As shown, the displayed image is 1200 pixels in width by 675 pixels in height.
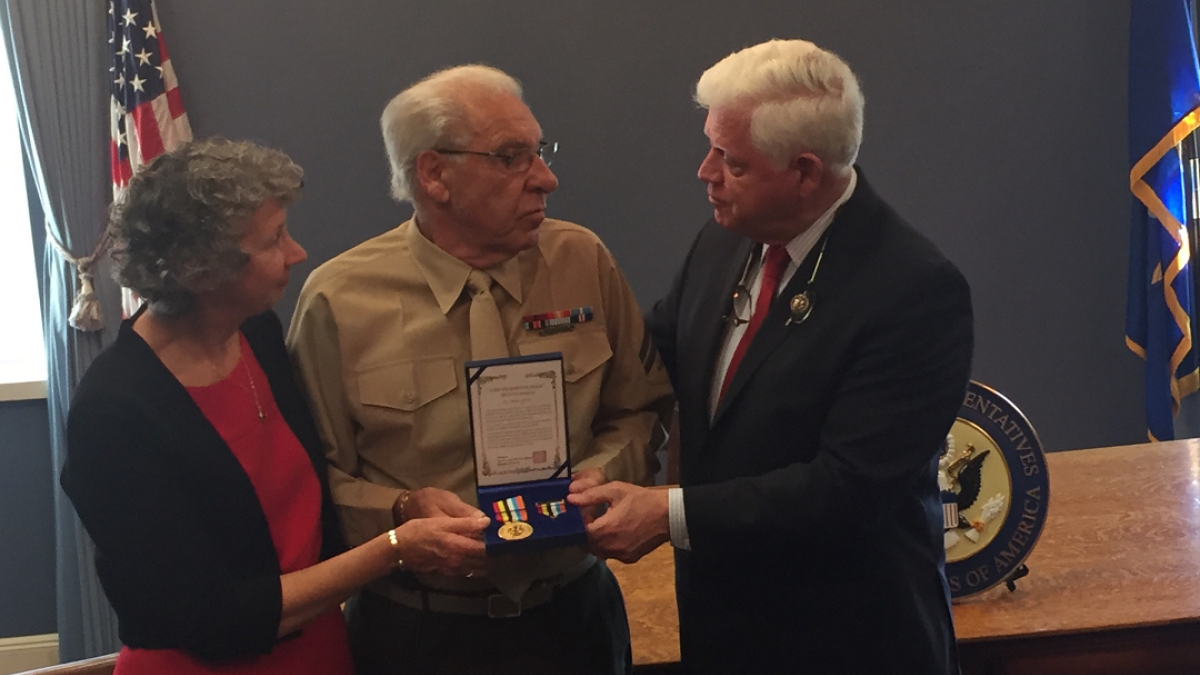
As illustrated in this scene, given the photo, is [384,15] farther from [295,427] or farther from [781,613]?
[781,613]

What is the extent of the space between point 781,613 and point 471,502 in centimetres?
56

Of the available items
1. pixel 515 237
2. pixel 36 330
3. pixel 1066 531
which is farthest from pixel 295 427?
pixel 36 330

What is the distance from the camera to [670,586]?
2129 millimetres

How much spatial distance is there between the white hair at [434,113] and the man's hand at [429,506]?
1.78 ft

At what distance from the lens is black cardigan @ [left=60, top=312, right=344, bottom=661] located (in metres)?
1.39

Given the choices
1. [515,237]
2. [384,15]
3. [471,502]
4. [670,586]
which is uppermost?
[384,15]

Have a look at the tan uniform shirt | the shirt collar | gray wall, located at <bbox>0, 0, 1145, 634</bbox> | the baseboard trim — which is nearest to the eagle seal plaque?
the tan uniform shirt

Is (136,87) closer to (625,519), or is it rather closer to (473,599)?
(473,599)

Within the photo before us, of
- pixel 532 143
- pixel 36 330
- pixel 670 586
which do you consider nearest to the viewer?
pixel 532 143

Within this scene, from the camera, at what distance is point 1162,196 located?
3.56m

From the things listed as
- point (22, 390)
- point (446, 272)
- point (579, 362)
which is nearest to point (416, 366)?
point (446, 272)

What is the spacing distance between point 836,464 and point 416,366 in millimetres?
717

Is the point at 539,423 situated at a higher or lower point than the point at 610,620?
higher

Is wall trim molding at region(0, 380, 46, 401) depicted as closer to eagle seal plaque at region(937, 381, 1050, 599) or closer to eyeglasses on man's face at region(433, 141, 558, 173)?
eyeglasses on man's face at region(433, 141, 558, 173)
